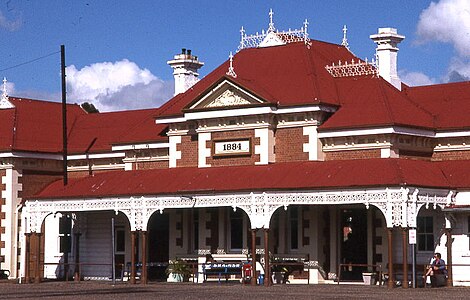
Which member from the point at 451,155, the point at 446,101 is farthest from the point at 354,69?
the point at 451,155

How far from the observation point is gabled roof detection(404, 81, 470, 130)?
41.0 metres

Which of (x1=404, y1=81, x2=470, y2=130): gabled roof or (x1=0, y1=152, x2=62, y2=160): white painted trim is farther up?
(x1=404, y1=81, x2=470, y2=130): gabled roof

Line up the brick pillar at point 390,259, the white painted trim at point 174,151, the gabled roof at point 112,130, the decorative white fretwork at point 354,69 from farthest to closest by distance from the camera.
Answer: the gabled roof at point 112,130 → the white painted trim at point 174,151 → the decorative white fretwork at point 354,69 → the brick pillar at point 390,259

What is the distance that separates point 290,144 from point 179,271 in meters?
6.22

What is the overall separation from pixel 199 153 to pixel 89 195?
13.8 ft

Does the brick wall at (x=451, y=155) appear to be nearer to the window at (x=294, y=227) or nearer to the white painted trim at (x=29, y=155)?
the window at (x=294, y=227)

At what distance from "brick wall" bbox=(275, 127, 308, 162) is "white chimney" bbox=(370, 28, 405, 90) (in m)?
4.56

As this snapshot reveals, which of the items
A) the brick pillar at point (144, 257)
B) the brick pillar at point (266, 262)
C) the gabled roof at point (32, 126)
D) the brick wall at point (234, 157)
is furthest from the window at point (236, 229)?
the gabled roof at point (32, 126)

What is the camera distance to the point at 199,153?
144 ft

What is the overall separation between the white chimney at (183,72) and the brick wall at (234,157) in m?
6.62

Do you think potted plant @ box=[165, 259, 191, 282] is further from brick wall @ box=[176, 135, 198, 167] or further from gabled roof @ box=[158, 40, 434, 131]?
gabled roof @ box=[158, 40, 434, 131]

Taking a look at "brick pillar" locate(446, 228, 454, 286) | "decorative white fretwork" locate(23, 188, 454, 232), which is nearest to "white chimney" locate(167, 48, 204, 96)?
"decorative white fretwork" locate(23, 188, 454, 232)

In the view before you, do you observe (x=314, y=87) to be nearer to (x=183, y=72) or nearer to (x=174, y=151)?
(x=174, y=151)

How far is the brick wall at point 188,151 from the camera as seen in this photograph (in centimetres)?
4459
